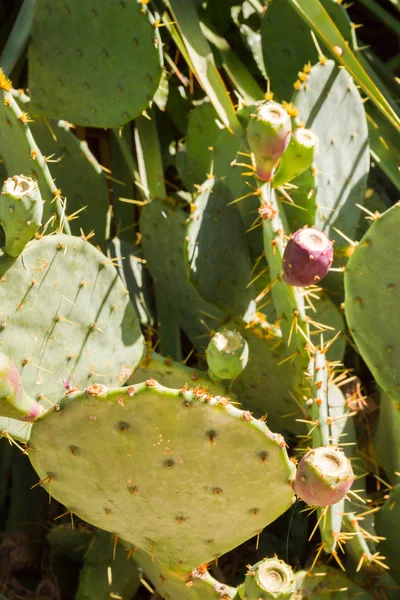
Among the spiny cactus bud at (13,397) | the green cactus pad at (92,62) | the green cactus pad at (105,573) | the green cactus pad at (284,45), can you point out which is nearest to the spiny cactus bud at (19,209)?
the spiny cactus bud at (13,397)

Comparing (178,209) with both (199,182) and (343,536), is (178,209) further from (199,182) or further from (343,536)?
(343,536)

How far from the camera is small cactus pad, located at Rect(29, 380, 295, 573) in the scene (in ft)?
3.30

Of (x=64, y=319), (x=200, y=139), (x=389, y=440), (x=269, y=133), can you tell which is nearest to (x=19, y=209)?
(x=64, y=319)

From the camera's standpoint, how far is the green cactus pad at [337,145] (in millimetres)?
1536

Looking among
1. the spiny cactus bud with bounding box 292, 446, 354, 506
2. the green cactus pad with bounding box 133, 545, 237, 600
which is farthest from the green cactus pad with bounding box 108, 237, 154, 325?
the spiny cactus bud with bounding box 292, 446, 354, 506

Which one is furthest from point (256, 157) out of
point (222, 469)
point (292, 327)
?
point (222, 469)

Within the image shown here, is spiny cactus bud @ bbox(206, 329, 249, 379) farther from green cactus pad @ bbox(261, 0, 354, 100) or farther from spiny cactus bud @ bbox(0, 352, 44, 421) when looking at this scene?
green cactus pad @ bbox(261, 0, 354, 100)

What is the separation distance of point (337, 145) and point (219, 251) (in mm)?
344

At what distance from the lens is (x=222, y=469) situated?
1.05m

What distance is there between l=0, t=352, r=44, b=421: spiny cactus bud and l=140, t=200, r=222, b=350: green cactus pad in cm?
54

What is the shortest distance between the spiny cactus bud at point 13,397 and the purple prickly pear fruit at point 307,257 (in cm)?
46

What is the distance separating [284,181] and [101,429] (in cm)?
58

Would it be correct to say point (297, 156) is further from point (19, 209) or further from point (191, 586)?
point (191, 586)

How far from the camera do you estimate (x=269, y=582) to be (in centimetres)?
105
